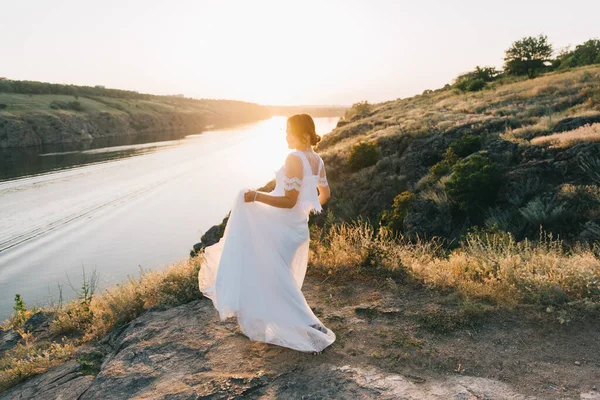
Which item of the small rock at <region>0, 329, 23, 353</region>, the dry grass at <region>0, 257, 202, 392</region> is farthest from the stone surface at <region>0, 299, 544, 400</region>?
the small rock at <region>0, 329, 23, 353</region>

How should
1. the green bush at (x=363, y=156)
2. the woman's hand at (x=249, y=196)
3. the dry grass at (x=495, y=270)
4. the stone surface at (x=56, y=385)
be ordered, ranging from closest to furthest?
the woman's hand at (x=249, y=196), the stone surface at (x=56, y=385), the dry grass at (x=495, y=270), the green bush at (x=363, y=156)

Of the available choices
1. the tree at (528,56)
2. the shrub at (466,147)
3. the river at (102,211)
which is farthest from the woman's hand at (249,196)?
the tree at (528,56)

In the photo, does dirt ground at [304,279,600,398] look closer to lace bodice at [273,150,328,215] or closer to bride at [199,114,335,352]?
bride at [199,114,335,352]

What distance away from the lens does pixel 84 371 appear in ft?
16.0

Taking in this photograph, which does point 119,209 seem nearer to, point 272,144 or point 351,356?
point 351,356

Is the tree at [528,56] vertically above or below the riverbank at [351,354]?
above

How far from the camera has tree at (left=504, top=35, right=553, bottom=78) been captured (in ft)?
139

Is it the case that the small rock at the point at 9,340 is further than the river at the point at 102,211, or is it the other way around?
the river at the point at 102,211

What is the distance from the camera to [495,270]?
5594mm

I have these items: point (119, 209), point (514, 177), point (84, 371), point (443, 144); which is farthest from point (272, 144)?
point (84, 371)

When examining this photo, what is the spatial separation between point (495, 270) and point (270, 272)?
348 cm

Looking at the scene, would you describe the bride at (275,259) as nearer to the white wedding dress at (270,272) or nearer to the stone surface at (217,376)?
the white wedding dress at (270,272)

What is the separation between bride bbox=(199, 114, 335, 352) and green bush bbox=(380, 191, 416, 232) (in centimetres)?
744

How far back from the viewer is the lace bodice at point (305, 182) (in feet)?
13.2
